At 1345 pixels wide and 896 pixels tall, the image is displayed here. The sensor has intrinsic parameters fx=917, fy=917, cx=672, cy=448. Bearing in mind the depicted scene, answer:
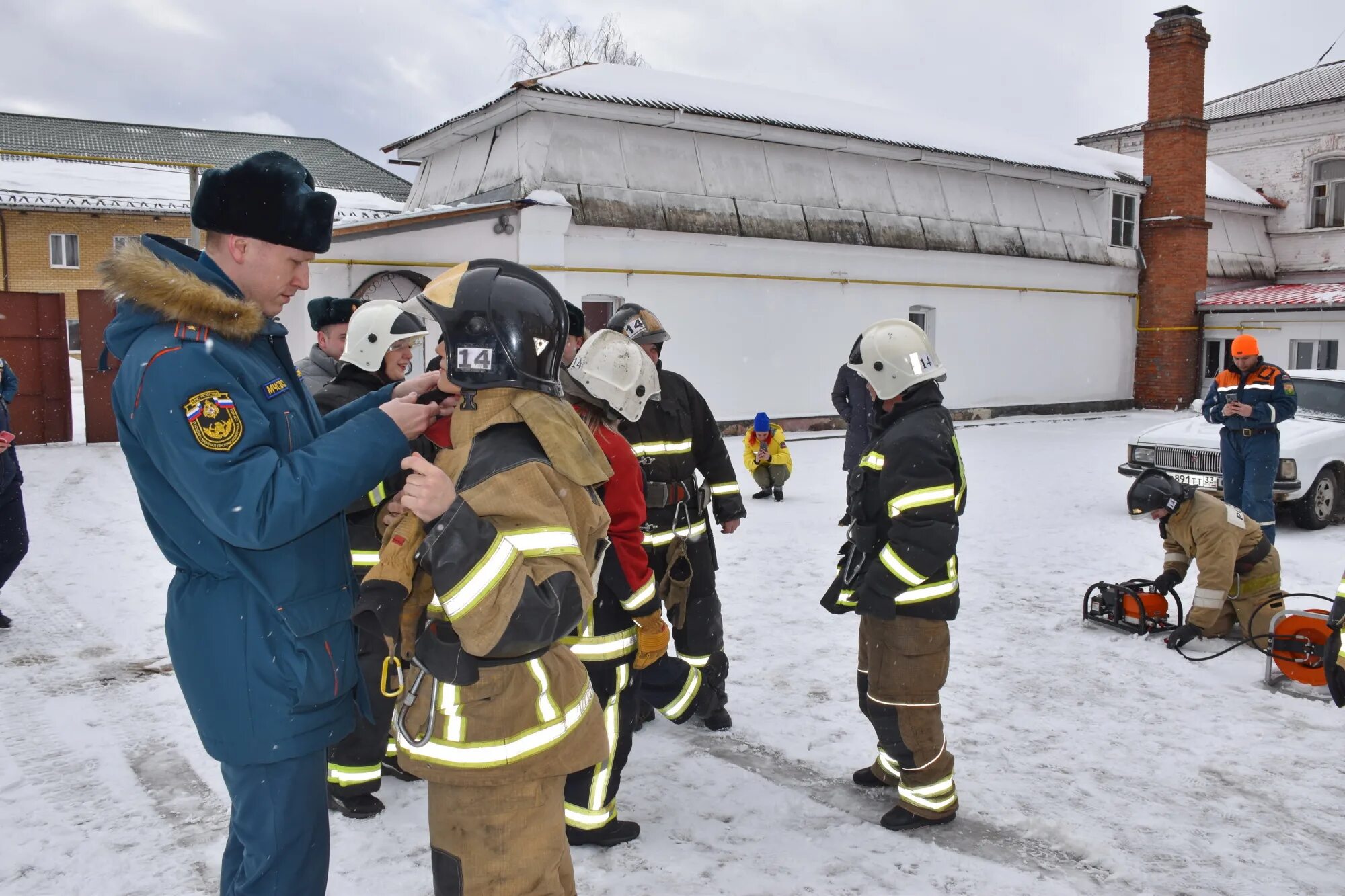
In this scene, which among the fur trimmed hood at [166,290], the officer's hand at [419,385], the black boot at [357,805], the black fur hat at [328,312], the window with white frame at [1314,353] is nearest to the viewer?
the fur trimmed hood at [166,290]

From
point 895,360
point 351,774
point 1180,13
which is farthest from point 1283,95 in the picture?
point 351,774

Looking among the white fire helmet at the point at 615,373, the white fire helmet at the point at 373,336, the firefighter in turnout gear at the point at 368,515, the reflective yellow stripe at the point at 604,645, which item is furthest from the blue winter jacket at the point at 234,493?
the white fire helmet at the point at 373,336

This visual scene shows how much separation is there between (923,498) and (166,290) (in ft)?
8.81

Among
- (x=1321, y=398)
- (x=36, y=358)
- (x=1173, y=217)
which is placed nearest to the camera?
→ (x=1321, y=398)

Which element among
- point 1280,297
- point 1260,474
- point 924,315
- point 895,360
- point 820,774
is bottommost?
point 820,774

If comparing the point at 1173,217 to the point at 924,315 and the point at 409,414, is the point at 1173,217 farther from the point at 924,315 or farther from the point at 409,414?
the point at 409,414

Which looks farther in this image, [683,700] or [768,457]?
[768,457]

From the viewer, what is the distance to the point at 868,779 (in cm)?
405

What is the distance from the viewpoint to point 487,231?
14.8m

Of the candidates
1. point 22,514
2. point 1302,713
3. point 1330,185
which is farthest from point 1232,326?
point 22,514

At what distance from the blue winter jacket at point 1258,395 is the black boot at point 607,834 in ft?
21.5

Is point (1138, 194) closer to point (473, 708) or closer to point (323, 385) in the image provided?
point (323, 385)

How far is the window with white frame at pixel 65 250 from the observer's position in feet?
101

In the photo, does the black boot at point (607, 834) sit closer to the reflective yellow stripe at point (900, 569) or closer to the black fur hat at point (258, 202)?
the reflective yellow stripe at point (900, 569)
